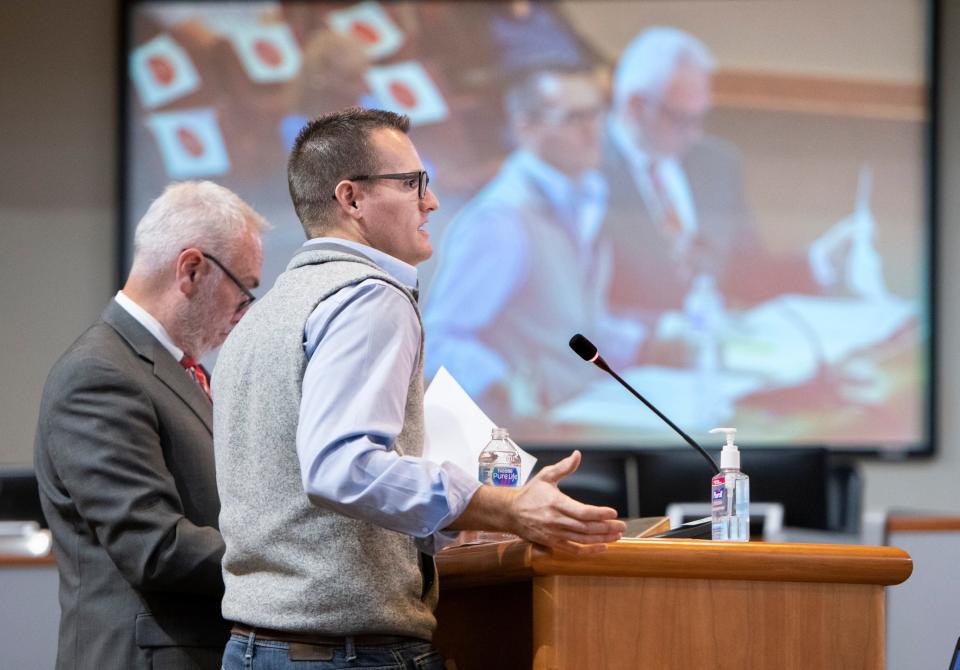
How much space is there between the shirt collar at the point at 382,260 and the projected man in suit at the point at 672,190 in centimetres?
388

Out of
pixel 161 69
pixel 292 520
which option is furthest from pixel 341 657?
pixel 161 69

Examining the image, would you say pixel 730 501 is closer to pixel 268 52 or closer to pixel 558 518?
pixel 558 518

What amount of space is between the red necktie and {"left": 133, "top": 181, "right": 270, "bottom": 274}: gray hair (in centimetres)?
19

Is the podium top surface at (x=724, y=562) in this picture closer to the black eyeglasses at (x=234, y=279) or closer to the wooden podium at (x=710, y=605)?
the wooden podium at (x=710, y=605)

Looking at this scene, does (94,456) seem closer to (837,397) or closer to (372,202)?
(372,202)

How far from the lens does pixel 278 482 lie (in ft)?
5.27

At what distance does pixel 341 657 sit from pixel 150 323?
986 millimetres

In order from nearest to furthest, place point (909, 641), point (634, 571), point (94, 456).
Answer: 1. point (634, 571)
2. point (94, 456)
3. point (909, 641)

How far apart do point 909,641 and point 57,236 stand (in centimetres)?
397

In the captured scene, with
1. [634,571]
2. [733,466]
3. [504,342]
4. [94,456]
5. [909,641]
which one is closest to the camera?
[634,571]

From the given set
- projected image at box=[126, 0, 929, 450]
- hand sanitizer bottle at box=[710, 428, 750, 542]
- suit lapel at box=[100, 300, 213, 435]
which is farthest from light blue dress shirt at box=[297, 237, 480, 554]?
projected image at box=[126, 0, 929, 450]

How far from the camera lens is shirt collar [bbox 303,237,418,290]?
1777mm

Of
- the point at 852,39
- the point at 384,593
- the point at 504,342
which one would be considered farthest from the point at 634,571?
the point at 852,39

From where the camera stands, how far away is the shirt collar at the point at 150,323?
232cm
